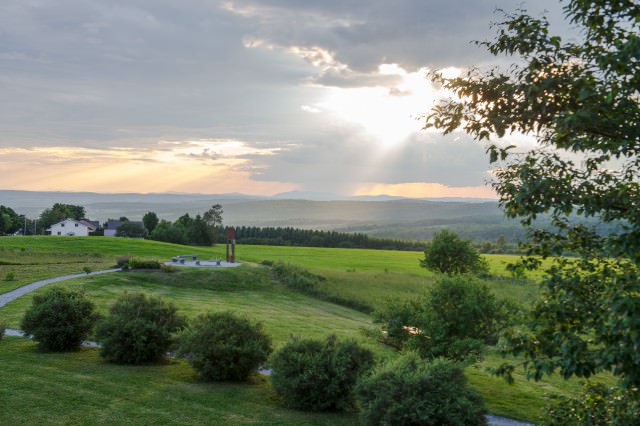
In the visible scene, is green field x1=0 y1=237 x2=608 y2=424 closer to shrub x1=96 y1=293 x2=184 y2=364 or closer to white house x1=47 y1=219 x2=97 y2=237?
shrub x1=96 y1=293 x2=184 y2=364

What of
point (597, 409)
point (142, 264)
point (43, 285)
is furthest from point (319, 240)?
point (597, 409)

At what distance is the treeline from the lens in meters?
112

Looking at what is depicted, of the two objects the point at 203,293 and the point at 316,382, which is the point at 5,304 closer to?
the point at 203,293

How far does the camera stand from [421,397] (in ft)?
35.5

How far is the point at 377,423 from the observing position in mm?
11078

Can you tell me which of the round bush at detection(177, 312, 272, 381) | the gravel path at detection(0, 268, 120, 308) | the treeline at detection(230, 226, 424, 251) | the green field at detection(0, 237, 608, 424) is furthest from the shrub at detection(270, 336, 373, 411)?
the treeline at detection(230, 226, 424, 251)

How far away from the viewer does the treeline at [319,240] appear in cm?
11206

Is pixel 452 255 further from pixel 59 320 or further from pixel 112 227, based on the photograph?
pixel 112 227

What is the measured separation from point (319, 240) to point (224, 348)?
98714mm

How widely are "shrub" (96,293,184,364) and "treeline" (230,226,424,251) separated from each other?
9325cm

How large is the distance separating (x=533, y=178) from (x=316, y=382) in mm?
8861

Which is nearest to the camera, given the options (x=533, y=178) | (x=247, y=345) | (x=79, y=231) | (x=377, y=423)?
(x=533, y=178)

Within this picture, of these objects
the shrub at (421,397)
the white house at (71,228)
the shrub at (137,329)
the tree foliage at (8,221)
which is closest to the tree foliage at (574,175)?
the shrub at (421,397)

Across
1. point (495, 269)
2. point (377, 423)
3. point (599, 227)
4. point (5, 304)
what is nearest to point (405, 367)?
point (377, 423)
